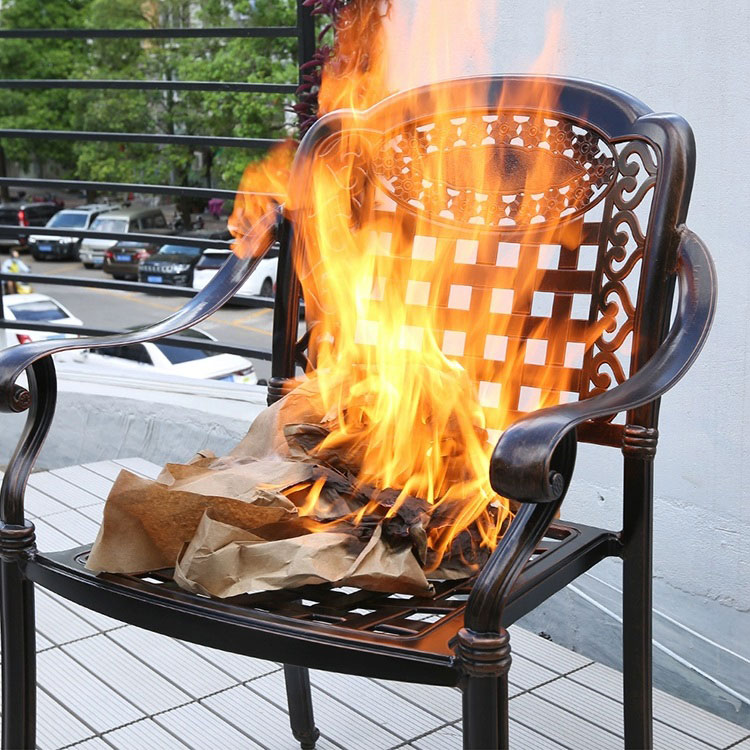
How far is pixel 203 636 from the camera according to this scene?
1.07m

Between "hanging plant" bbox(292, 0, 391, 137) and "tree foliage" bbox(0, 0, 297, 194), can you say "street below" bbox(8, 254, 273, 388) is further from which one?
"hanging plant" bbox(292, 0, 391, 137)

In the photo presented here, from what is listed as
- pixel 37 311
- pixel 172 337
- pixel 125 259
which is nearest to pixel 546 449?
pixel 172 337

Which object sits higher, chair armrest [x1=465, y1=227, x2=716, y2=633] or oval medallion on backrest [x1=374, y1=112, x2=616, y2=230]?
oval medallion on backrest [x1=374, y1=112, x2=616, y2=230]

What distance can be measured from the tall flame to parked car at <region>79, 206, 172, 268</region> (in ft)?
74.1

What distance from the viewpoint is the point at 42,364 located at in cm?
129

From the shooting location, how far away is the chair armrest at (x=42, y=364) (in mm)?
1218

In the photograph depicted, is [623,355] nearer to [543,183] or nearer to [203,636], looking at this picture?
[543,183]

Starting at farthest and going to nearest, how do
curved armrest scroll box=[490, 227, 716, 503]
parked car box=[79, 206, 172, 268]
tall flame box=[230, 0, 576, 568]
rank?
parked car box=[79, 206, 172, 268]
tall flame box=[230, 0, 576, 568]
curved armrest scroll box=[490, 227, 716, 503]

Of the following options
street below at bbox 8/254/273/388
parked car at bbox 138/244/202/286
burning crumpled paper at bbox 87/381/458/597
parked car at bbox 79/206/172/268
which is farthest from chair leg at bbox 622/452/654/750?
parked car at bbox 79/206/172/268

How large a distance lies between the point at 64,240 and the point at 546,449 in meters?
25.2

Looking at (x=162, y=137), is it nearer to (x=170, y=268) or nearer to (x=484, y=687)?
(x=484, y=687)

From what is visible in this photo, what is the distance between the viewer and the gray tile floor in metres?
1.73

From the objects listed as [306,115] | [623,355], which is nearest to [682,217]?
[623,355]

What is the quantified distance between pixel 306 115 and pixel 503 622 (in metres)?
1.87
